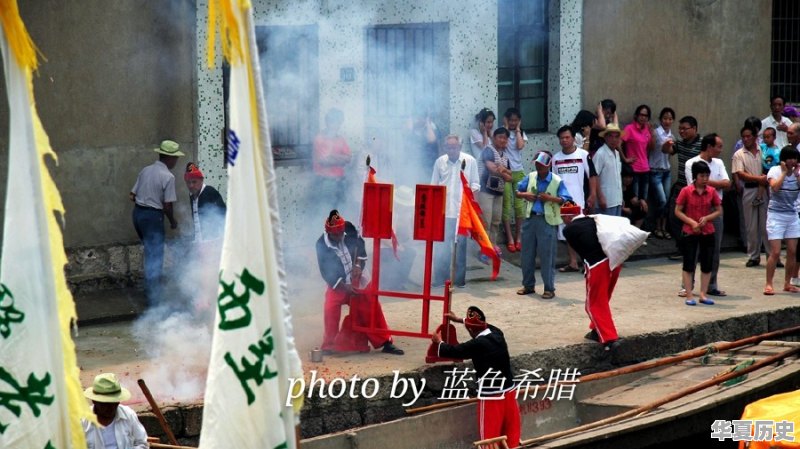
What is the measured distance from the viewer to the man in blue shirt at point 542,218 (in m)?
12.7

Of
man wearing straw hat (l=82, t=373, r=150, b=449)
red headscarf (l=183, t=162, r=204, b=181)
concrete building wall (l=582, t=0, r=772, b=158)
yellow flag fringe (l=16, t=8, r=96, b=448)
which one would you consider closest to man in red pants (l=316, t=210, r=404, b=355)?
red headscarf (l=183, t=162, r=204, b=181)

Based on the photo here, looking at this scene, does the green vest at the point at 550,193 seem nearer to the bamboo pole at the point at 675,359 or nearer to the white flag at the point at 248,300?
the bamboo pole at the point at 675,359

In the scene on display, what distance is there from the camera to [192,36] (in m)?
12.9

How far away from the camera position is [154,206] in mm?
12109

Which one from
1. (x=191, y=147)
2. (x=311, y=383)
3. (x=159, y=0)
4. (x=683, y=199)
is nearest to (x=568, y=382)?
(x=311, y=383)

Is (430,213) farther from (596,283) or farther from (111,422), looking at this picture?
(111,422)

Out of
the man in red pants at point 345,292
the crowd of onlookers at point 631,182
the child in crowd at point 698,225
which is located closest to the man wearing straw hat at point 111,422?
the man in red pants at point 345,292

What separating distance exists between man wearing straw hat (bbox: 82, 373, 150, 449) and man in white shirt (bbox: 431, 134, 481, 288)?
20.8 ft

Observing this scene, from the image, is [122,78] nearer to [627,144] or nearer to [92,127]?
[92,127]

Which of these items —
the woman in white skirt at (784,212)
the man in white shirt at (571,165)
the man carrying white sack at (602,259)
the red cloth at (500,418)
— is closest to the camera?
the red cloth at (500,418)

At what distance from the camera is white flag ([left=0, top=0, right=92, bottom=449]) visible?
5.20 meters

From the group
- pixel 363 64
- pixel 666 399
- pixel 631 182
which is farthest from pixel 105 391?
pixel 631 182

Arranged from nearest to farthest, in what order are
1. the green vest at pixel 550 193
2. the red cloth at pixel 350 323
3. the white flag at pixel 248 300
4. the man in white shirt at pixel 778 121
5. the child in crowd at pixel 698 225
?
the white flag at pixel 248 300
the red cloth at pixel 350 323
the green vest at pixel 550 193
the child in crowd at pixel 698 225
the man in white shirt at pixel 778 121

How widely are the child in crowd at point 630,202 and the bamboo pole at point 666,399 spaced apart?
4484mm
